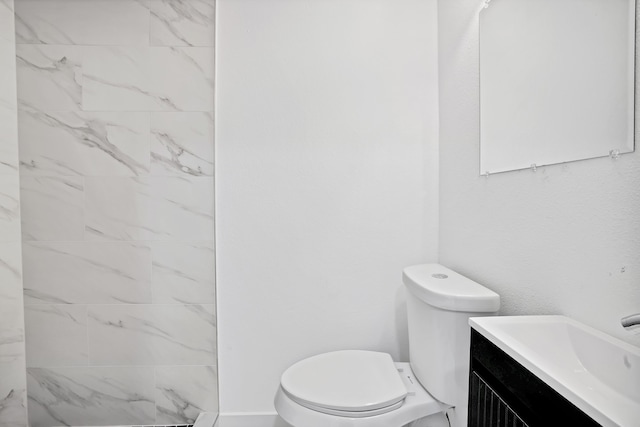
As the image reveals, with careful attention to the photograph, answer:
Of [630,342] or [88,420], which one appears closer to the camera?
[630,342]

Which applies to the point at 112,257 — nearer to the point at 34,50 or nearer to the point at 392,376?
the point at 34,50

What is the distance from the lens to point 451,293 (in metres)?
1.04

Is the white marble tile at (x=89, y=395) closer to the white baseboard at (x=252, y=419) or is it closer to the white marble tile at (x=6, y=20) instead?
the white baseboard at (x=252, y=419)

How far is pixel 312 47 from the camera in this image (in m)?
1.52

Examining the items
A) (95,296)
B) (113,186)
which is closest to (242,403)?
(95,296)

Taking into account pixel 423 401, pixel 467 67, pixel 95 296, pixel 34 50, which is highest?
pixel 34 50

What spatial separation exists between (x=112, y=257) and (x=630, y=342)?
1.73 m

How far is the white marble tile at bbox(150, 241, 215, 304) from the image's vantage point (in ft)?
4.94

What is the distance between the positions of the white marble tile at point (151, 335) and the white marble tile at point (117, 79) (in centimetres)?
88

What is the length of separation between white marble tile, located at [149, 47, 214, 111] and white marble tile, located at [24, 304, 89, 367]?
3.22ft

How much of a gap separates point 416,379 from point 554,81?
1.06 metres

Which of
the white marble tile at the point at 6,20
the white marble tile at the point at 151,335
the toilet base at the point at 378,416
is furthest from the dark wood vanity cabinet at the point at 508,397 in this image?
the white marble tile at the point at 6,20

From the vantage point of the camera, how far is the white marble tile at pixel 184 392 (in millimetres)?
1520

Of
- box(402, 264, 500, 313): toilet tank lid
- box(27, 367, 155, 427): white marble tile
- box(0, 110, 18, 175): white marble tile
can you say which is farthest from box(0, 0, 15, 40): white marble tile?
box(402, 264, 500, 313): toilet tank lid
